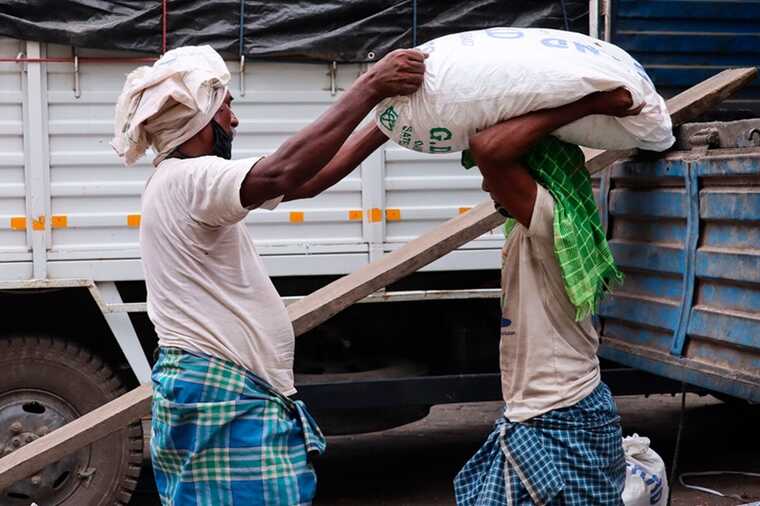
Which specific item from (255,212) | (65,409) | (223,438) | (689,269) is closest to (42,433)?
(65,409)

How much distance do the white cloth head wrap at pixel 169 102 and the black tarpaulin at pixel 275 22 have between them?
Result: 7.85ft

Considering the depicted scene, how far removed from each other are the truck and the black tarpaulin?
19 mm

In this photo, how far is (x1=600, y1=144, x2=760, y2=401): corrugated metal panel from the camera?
3.76 meters

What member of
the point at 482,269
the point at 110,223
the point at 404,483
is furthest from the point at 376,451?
the point at 110,223

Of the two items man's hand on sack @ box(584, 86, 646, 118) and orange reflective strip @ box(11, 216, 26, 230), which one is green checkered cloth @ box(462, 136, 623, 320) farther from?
orange reflective strip @ box(11, 216, 26, 230)

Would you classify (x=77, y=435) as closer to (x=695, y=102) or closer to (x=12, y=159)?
(x=12, y=159)

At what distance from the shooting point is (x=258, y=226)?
18.0ft

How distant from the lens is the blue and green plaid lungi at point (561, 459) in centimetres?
308

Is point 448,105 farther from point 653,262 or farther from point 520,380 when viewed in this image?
point 653,262

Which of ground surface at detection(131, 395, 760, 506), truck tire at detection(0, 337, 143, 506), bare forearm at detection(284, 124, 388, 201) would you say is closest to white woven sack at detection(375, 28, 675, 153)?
bare forearm at detection(284, 124, 388, 201)

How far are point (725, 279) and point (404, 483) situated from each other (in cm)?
301

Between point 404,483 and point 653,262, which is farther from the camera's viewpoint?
point 404,483

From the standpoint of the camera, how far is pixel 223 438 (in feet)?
9.46

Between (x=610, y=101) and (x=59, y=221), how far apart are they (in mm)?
2969
